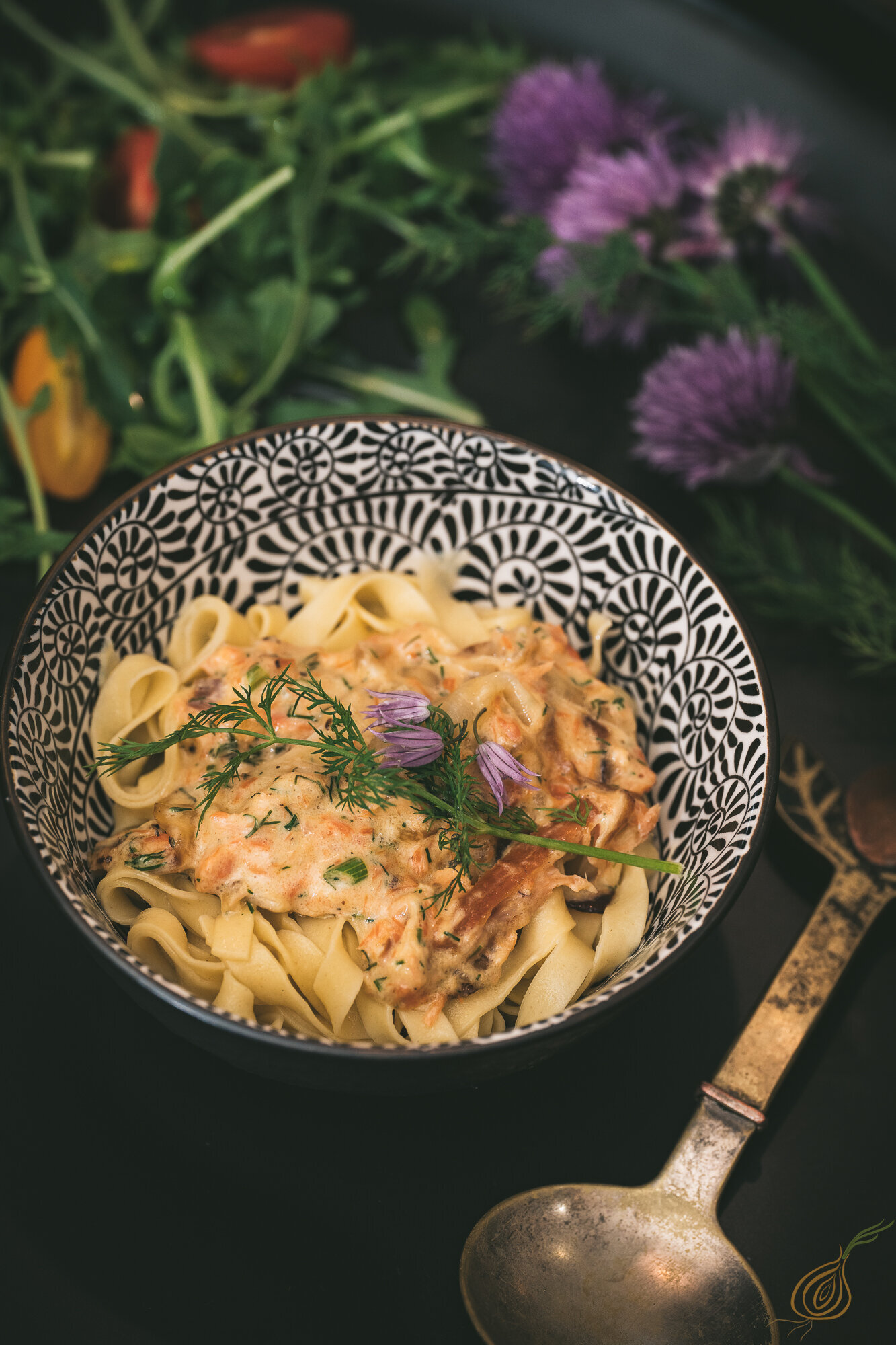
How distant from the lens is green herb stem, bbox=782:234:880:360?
3.77 m

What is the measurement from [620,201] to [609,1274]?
3437 millimetres

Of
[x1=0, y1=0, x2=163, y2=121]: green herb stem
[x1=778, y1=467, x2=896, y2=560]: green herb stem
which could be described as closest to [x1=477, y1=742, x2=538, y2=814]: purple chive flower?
[x1=778, y1=467, x2=896, y2=560]: green herb stem

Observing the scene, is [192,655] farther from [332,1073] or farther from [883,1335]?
[883,1335]

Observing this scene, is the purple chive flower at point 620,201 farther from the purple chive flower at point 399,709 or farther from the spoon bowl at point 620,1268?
the spoon bowl at point 620,1268

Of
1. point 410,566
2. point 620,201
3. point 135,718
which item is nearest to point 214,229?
point 620,201

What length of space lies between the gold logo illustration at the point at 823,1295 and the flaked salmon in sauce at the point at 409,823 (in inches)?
34.5

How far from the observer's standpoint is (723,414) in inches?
138

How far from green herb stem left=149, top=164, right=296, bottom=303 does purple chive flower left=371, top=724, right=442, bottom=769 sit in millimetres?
2180

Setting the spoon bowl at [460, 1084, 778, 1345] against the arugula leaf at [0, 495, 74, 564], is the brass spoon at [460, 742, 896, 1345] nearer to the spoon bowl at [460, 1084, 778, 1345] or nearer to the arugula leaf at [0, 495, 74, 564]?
the spoon bowl at [460, 1084, 778, 1345]

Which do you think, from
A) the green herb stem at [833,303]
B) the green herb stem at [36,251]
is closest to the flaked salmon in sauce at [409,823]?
the green herb stem at [36,251]

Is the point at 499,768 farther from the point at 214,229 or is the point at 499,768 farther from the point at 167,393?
the point at 214,229

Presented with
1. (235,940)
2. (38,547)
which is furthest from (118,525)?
(235,940)

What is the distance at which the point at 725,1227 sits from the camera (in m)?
2.28

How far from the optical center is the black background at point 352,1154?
2092 mm
